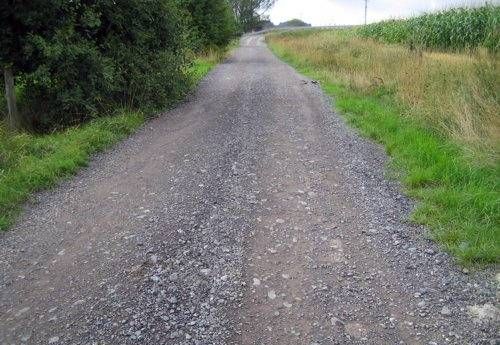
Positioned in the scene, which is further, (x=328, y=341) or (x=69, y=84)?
(x=69, y=84)

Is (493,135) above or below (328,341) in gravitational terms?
above

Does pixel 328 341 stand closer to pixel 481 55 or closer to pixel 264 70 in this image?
pixel 481 55

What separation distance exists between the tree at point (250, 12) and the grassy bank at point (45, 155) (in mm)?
58989

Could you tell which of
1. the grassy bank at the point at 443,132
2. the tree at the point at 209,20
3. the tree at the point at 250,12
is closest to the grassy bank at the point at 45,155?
the grassy bank at the point at 443,132

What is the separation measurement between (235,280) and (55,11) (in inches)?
261

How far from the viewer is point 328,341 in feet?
9.55

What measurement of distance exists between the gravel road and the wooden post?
9.81 feet

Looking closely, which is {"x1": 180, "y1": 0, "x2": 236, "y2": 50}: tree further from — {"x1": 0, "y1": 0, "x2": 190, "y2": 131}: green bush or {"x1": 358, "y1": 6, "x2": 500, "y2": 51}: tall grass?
{"x1": 0, "y1": 0, "x2": 190, "y2": 131}: green bush

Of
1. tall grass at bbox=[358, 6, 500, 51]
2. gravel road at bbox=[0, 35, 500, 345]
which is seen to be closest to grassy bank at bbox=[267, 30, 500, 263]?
gravel road at bbox=[0, 35, 500, 345]

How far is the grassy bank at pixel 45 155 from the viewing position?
517 cm

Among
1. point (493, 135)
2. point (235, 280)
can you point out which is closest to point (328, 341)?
point (235, 280)

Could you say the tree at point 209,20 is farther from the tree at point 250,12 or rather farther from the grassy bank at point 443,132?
the tree at point 250,12

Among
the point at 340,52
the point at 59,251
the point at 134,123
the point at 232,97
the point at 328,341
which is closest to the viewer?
the point at 328,341

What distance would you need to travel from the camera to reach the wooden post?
8.14m
